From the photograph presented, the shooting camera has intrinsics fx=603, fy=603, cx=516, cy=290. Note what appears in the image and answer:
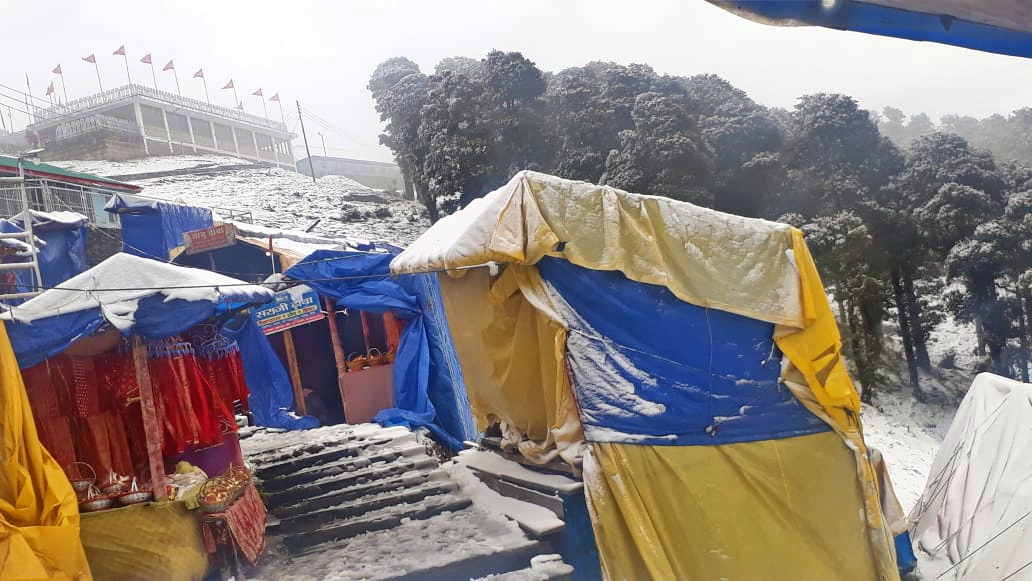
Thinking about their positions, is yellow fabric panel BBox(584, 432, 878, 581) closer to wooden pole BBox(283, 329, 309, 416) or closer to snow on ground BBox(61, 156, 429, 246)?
wooden pole BBox(283, 329, 309, 416)

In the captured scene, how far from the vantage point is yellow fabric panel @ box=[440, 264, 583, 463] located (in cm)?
583

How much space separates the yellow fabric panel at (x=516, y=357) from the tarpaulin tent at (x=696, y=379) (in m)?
0.04

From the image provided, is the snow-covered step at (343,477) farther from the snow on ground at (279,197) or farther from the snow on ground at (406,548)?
the snow on ground at (279,197)

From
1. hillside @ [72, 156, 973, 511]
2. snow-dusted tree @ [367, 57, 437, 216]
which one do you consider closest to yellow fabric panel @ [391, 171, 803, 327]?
hillside @ [72, 156, 973, 511]

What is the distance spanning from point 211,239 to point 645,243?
1245cm

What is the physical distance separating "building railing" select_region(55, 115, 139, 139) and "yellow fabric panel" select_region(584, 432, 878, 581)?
46170 mm

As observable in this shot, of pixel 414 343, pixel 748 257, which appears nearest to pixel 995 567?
pixel 748 257

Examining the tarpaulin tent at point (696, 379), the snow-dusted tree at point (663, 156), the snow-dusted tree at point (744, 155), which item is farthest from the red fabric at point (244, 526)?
the snow-dusted tree at point (744, 155)

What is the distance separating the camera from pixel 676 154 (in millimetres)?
19703

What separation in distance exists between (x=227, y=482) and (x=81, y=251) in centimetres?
1124

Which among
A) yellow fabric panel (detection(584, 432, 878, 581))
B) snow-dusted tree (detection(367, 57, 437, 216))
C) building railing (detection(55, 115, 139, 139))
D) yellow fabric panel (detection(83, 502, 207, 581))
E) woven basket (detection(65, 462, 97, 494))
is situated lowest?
yellow fabric panel (detection(584, 432, 878, 581))

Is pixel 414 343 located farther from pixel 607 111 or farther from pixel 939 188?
pixel 939 188

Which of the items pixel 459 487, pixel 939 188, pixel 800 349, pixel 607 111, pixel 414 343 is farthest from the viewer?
pixel 607 111

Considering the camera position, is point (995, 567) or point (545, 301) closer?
point (545, 301)
